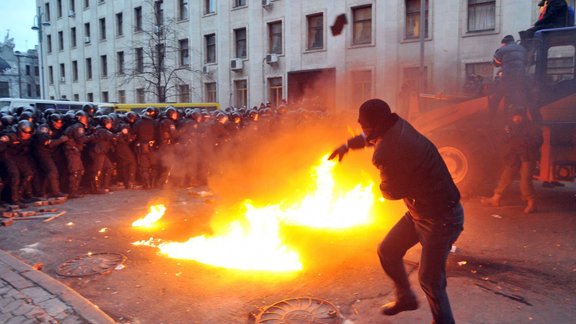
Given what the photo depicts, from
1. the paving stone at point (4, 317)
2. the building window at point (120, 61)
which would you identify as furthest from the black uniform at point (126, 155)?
the building window at point (120, 61)

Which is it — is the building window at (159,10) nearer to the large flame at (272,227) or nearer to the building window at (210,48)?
the building window at (210,48)

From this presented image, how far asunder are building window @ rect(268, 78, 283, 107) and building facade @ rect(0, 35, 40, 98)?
45.5 meters

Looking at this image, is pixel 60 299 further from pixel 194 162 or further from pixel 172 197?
pixel 194 162

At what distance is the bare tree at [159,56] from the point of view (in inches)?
1169

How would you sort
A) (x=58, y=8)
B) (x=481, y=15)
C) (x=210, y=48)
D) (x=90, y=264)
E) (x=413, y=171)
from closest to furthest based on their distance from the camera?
(x=413, y=171)
(x=90, y=264)
(x=481, y=15)
(x=210, y=48)
(x=58, y=8)

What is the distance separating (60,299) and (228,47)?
25509 millimetres

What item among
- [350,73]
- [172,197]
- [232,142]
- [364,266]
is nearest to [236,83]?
[350,73]

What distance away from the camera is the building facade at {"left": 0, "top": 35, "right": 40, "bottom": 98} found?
57.8 meters

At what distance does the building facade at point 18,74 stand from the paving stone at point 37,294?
62.6 m

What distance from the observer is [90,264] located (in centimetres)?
523

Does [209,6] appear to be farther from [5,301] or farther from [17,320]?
[17,320]

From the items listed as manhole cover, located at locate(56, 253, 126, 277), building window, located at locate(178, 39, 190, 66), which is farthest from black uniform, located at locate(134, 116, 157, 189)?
building window, located at locate(178, 39, 190, 66)

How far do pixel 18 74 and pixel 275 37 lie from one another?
1876 inches

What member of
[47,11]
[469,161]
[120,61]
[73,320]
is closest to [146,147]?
[73,320]
